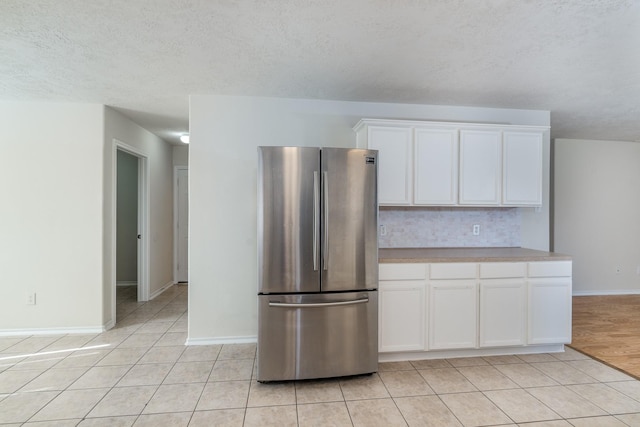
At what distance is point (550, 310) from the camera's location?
9.43ft

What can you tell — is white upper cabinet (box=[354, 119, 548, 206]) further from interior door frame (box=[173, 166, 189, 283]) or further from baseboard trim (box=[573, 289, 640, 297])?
interior door frame (box=[173, 166, 189, 283])

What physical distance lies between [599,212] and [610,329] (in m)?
2.29

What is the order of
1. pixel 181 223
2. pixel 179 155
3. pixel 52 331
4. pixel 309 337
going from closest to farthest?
pixel 309 337 < pixel 52 331 < pixel 179 155 < pixel 181 223

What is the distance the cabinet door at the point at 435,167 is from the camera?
3037mm

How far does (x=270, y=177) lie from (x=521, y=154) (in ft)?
8.22

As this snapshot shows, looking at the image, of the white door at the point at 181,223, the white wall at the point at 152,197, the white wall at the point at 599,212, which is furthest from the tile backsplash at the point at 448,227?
the white door at the point at 181,223

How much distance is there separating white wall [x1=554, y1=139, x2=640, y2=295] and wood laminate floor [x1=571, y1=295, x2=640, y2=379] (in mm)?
347

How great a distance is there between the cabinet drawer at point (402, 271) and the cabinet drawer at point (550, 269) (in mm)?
1003

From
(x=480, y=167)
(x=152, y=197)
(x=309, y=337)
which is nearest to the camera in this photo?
(x=309, y=337)

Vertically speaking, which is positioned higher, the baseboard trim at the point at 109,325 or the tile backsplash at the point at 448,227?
the tile backsplash at the point at 448,227

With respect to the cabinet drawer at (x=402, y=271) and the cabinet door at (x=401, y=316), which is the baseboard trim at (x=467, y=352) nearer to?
the cabinet door at (x=401, y=316)

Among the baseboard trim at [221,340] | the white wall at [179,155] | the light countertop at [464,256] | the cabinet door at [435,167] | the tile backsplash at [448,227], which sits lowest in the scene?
the baseboard trim at [221,340]

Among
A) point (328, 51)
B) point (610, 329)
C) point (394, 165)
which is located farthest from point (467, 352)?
point (328, 51)

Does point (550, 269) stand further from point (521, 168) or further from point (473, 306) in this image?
point (521, 168)
